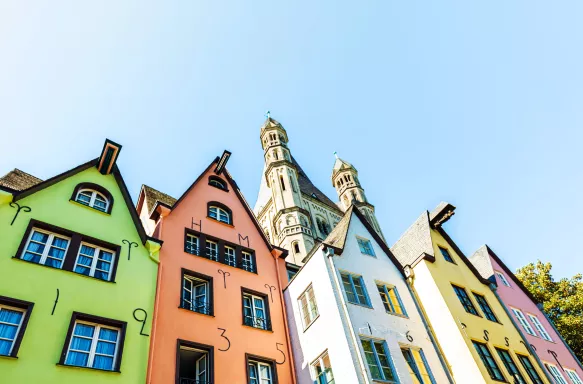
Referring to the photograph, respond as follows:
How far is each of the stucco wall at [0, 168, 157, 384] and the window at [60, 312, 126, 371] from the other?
191 mm

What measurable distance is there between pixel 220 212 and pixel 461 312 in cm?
1208

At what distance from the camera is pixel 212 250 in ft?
57.9

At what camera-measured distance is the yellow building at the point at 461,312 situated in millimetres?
16516

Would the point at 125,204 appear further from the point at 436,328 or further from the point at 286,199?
the point at 286,199

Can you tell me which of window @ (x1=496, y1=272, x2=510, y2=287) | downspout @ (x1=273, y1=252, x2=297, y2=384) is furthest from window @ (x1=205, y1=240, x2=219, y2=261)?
window @ (x1=496, y1=272, x2=510, y2=287)

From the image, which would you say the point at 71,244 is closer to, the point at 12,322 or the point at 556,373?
the point at 12,322

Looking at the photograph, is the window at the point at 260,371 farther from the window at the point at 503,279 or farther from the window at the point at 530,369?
the window at the point at 503,279

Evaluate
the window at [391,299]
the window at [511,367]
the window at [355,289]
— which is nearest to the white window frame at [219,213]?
the window at [355,289]

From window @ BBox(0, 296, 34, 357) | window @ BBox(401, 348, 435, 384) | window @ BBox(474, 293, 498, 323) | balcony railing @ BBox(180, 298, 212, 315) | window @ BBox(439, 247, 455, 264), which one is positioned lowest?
window @ BBox(401, 348, 435, 384)

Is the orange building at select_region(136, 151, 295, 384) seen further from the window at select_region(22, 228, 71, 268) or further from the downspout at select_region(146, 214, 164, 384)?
the window at select_region(22, 228, 71, 268)

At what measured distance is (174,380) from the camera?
12.2 meters

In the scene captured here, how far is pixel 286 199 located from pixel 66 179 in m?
49.9

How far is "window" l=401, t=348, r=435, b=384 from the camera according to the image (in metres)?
14.8

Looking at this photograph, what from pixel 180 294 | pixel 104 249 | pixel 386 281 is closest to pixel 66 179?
pixel 104 249
